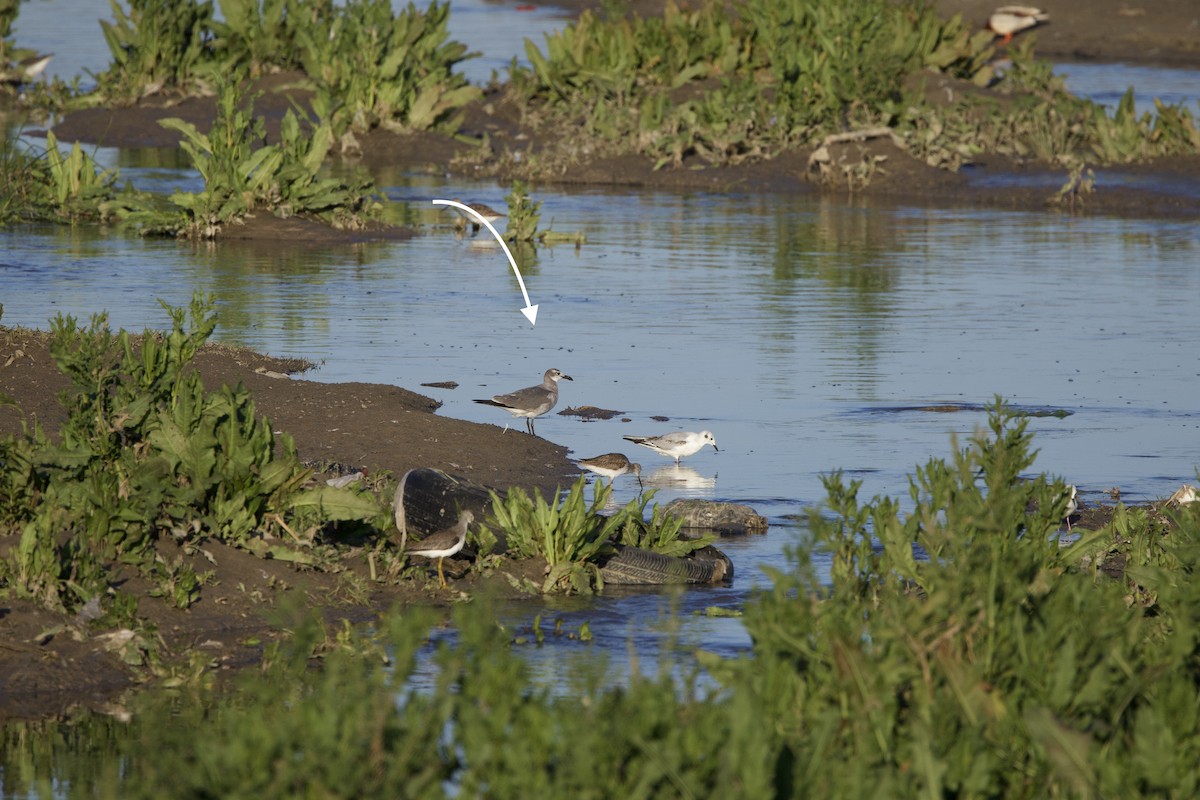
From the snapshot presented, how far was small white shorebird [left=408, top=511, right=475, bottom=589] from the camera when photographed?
8773 millimetres

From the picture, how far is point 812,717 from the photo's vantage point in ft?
17.6

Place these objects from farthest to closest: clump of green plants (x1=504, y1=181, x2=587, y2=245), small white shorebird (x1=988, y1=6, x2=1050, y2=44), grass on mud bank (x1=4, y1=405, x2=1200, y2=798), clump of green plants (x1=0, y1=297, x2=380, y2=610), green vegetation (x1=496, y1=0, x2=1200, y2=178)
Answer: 1. small white shorebird (x1=988, y1=6, x2=1050, y2=44)
2. green vegetation (x1=496, y1=0, x2=1200, y2=178)
3. clump of green plants (x1=504, y1=181, x2=587, y2=245)
4. clump of green plants (x1=0, y1=297, x2=380, y2=610)
5. grass on mud bank (x1=4, y1=405, x2=1200, y2=798)

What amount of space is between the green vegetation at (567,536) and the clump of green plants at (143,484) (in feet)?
2.42

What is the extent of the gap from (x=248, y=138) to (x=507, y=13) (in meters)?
42.4

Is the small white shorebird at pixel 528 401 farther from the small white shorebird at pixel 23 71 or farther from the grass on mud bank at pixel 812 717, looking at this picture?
the small white shorebird at pixel 23 71

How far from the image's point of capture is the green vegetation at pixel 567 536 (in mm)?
9125

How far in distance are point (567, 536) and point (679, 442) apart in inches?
106

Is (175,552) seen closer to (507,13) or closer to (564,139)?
(564,139)

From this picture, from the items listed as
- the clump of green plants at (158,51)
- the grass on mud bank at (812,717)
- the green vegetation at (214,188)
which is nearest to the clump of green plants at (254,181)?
the green vegetation at (214,188)

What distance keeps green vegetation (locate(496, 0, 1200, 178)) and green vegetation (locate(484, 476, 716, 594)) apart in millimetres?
18926

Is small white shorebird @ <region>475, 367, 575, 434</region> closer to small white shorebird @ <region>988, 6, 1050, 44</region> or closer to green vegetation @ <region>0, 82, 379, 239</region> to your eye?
green vegetation @ <region>0, 82, 379, 239</region>

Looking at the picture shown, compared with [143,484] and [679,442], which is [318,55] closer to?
[679,442]

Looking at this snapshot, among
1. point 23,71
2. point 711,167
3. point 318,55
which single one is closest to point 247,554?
point 711,167

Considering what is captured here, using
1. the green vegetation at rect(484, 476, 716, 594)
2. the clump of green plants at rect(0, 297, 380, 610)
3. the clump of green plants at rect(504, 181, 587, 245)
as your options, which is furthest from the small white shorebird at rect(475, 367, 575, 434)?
the clump of green plants at rect(504, 181, 587, 245)
